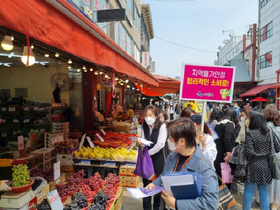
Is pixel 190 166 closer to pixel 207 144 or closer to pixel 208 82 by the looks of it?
pixel 207 144

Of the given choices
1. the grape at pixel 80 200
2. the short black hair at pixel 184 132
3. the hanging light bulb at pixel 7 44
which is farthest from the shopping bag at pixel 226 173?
the hanging light bulb at pixel 7 44

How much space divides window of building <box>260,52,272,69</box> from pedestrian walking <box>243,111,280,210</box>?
26.3 meters

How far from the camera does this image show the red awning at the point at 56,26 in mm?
1271

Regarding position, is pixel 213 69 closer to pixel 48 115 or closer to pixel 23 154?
pixel 23 154

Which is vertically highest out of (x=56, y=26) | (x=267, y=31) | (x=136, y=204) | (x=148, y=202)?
(x=267, y=31)

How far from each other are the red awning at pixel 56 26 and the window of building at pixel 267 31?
28.5 meters

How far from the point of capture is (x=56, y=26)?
1723 mm

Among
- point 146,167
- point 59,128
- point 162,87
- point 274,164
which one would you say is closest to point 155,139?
point 146,167

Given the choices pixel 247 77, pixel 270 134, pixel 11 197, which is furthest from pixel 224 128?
pixel 247 77

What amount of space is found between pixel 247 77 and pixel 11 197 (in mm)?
34503

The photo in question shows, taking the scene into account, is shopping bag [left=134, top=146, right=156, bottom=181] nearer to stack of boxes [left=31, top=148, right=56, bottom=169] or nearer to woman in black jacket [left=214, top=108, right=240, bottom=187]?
woman in black jacket [left=214, top=108, right=240, bottom=187]

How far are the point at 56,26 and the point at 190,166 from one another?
1875mm

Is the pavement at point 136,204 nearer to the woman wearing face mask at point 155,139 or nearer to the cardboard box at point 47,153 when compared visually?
the woman wearing face mask at point 155,139

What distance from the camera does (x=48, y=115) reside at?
738cm
